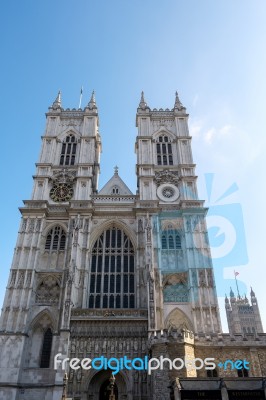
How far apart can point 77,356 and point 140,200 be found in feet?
47.7

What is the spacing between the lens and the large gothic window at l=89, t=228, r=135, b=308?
28094 mm

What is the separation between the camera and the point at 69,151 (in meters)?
37.5

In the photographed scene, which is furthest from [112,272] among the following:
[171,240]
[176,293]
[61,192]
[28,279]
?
[61,192]

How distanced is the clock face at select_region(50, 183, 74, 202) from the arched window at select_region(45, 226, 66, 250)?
320cm

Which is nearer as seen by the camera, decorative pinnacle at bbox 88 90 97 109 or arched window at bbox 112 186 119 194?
arched window at bbox 112 186 119 194

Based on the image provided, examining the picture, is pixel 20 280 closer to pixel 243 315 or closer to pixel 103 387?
pixel 103 387

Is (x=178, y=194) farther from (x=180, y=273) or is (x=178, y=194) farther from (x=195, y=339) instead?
(x=195, y=339)

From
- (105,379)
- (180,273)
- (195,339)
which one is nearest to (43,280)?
(105,379)

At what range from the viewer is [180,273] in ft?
95.0

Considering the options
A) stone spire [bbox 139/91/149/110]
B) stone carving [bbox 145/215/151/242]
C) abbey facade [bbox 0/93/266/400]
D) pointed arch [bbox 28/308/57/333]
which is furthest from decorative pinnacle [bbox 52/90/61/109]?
pointed arch [bbox 28/308/57/333]

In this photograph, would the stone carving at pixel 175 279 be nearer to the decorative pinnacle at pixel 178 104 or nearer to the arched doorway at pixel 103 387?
the arched doorway at pixel 103 387

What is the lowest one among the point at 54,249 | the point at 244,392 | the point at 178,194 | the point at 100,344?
the point at 244,392

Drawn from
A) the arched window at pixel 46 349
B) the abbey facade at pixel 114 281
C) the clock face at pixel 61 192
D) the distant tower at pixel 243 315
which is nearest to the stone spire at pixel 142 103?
the abbey facade at pixel 114 281

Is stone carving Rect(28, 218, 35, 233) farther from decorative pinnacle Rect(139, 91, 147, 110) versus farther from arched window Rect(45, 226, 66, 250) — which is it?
decorative pinnacle Rect(139, 91, 147, 110)
